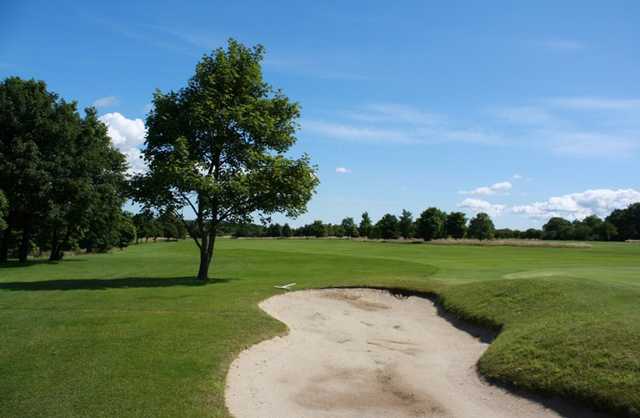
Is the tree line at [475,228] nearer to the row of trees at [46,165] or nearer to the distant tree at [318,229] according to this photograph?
the distant tree at [318,229]

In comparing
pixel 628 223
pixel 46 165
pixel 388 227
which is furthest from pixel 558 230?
pixel 46 165

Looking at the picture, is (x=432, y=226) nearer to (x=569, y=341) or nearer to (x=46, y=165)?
(x=46, y=165)

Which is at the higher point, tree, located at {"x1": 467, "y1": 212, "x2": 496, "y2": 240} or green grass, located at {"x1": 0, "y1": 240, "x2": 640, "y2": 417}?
tree, located at {"x1": 467, "y1": 212, "x2": 496, "y2": 240}

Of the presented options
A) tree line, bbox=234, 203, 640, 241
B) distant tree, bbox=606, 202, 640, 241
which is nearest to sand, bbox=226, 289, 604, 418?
tree line, bbox=234, 203, 640, 241

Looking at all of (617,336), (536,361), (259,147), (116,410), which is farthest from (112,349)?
(259,147)

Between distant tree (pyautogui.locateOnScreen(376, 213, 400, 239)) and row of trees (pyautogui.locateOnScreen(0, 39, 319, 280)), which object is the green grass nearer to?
row of trees (pyautogui.locateOnScreen(0, 39, 319, 280))

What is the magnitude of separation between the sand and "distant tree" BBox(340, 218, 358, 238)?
165213 millimetres

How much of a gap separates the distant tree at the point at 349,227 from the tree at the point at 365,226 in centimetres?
685

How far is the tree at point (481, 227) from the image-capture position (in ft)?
488

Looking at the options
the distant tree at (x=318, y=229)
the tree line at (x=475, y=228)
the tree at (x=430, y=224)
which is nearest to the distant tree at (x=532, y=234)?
the tree line at (x=475, y=228)

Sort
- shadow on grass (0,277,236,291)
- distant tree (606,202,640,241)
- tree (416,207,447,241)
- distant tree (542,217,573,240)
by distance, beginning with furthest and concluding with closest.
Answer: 1. distant tree (542,217,573,240)
2. distant tree (606,202,640,241)
3. tree (416,207,447,241)
4. shadow on grass (0,277,236,291)

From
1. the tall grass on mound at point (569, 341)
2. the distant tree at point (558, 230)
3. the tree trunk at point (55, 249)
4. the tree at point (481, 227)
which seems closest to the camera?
the tall grass on mound at point (569, 341)

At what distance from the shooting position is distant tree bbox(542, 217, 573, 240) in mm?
162500

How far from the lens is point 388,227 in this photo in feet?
499
